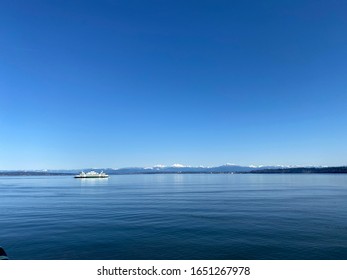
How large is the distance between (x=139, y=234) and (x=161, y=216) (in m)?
10.6

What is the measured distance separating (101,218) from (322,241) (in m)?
27.7

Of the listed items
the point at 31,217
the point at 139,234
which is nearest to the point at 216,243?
the point at 139,234

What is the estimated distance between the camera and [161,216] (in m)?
37.6

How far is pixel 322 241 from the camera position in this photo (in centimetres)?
2394

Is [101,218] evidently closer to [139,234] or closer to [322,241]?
[139,234]

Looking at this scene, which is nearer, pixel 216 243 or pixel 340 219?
pixel 216 243

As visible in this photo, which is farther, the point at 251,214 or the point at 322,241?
the point at 251,214
